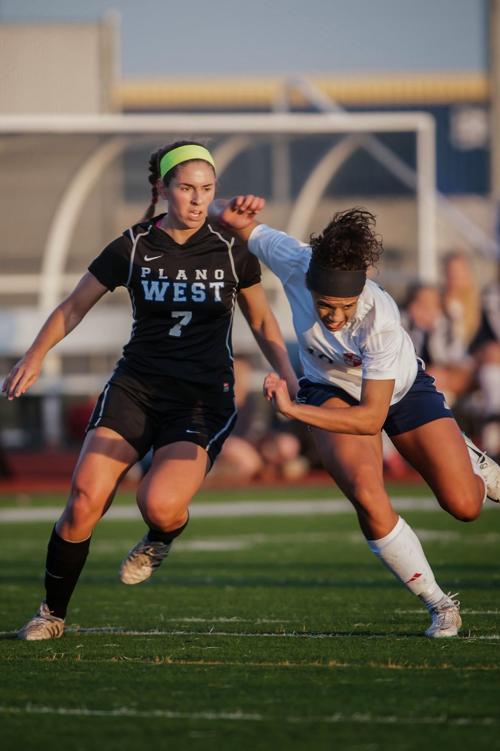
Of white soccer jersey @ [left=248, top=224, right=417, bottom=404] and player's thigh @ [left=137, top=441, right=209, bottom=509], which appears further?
player's thigh @ [left=137, top=441, right=209, bottom=509]

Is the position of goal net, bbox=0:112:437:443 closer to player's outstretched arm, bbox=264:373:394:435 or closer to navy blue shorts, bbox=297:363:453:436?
navy blue shorts, bbox=297:363:453:436

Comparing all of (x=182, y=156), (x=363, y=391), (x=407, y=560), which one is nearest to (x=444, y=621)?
(x=407, y=560)

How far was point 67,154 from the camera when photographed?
60.7ft

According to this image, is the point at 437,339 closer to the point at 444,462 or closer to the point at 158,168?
the point at 444,462

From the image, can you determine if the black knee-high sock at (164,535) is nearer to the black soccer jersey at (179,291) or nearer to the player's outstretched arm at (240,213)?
the black soccer jersey at (179,291)

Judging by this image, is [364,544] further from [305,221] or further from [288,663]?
[305,221]

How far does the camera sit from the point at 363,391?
19.1ft

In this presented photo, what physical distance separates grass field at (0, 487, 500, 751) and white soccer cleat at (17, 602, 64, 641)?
0.21ft

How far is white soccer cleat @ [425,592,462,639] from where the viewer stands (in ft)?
19.4

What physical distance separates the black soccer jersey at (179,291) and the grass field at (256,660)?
3.87 feet

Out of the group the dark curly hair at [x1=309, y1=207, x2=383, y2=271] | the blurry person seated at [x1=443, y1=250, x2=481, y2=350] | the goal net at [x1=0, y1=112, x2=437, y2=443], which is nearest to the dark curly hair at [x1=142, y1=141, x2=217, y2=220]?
the dark curly hair at [x1=309, y1=207, x2=383, y2=271]

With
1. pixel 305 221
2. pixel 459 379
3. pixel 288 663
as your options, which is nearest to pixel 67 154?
pixel 305 221

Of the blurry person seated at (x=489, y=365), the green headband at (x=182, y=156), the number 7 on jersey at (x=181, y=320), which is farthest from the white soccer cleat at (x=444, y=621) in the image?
the blurry person seated at (x=489, y=365)

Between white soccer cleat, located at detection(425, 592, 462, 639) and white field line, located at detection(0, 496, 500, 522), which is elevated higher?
white soccer cleat, located at detection(425, 592, 462, 639)
